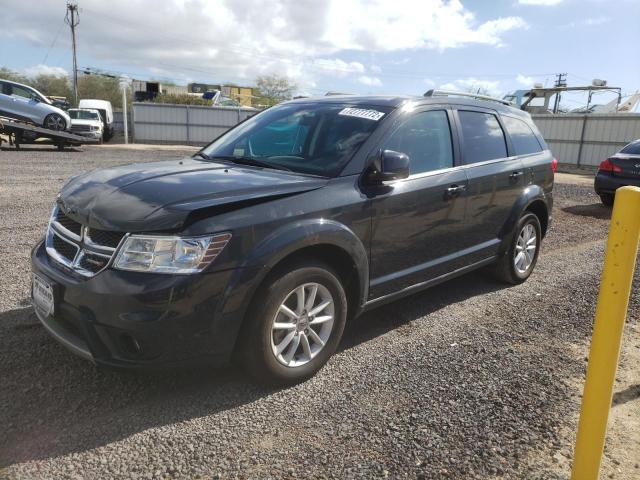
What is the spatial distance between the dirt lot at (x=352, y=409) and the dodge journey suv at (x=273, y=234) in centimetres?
34

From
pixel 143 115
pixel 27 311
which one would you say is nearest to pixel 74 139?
pixel 143 115

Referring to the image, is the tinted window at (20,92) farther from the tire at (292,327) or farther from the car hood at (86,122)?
the tire at (292,327)

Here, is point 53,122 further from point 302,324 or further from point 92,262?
point 302,324

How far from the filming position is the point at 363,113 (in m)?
3.81

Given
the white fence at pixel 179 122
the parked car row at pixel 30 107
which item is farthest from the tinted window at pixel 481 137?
the white fence at pixel 179 122

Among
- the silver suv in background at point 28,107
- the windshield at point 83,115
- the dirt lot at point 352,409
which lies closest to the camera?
the dirt lot at point 352,409

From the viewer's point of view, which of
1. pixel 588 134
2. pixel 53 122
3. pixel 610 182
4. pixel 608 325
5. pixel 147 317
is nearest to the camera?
pixel 608 325

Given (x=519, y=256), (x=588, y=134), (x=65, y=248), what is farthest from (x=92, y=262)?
(x=588, y=134)

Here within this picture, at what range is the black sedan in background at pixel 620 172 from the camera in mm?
9773

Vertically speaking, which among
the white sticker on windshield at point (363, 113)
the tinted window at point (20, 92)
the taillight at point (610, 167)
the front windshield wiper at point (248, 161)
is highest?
the tinted window at point (20, 92)

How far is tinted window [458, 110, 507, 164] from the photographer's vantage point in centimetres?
446

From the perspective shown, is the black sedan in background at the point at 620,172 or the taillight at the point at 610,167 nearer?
the black sedan in background at the point at 620,172

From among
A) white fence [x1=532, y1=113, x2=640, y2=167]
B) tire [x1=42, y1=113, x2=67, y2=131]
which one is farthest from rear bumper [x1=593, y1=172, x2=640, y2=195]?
tire [x1=42, y1=113, x2=67, y2=131]

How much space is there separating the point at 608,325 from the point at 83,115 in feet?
98.5
